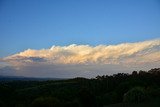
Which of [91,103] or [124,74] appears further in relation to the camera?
[124,74]

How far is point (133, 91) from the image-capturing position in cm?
9188

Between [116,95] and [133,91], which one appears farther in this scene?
[116,95]

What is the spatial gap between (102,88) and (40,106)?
249 feet

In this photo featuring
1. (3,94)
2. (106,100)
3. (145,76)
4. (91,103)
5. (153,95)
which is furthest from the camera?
(145,76)

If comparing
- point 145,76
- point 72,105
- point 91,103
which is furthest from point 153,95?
point 145,76

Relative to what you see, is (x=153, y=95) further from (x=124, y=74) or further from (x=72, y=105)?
(x=124, y=74)

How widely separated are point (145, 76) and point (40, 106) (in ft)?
315

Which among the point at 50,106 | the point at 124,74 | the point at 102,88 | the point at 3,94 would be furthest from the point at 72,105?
the point at 124,74

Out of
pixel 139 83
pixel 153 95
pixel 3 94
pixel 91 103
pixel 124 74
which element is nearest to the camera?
pixel 91 103

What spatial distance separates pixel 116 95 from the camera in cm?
11138

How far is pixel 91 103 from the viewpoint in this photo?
76375 millimetres

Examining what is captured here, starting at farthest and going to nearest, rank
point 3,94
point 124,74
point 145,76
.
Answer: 1. point 124,74
2. point 145,76
3. point 3,94

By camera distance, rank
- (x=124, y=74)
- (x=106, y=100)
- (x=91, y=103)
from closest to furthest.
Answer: (x=91, y=103) < (x=106, y=100) < (x=124, y=74)

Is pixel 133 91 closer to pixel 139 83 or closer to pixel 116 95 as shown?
pixel 116 95
